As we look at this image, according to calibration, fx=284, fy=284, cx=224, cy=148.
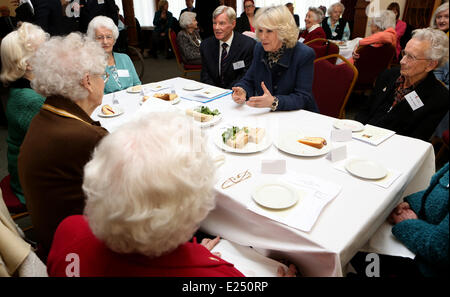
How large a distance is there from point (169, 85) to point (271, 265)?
78.9 inches

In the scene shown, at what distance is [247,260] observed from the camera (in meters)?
1.15

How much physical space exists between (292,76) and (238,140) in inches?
39.2

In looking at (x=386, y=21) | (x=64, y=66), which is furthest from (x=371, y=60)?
(x=64, y=66)

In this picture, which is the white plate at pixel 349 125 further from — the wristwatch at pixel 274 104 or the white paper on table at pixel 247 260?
the white paper on table at pixel 247 260

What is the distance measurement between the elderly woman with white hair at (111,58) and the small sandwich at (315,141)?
6.19ft

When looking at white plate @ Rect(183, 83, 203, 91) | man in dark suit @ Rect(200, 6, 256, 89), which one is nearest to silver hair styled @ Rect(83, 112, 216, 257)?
white plate @ Rect(183, 83, 203, 91)

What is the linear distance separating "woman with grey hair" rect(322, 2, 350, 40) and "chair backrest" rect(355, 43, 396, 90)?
2.24 m

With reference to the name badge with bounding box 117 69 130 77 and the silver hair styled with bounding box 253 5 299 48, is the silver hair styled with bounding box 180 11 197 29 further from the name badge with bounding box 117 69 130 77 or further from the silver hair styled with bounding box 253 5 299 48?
the silver hair styled with bounding box 253 5 299 48

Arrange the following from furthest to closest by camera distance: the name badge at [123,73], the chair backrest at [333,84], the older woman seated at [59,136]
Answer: the name badge at [123,73], the chair backrest at [333,84], the older woman seated at [59,136]

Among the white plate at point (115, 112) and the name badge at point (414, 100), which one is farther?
the white plate at point (115, 112)

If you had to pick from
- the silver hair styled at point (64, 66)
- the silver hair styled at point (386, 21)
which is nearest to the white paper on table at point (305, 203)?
the silver hair styled at point (64, 66)

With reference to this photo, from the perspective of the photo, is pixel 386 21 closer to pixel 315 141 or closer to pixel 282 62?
pixel 282 62

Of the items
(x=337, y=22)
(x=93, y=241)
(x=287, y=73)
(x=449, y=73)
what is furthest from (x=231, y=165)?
(x=337, y=22)

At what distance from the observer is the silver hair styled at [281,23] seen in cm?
208
